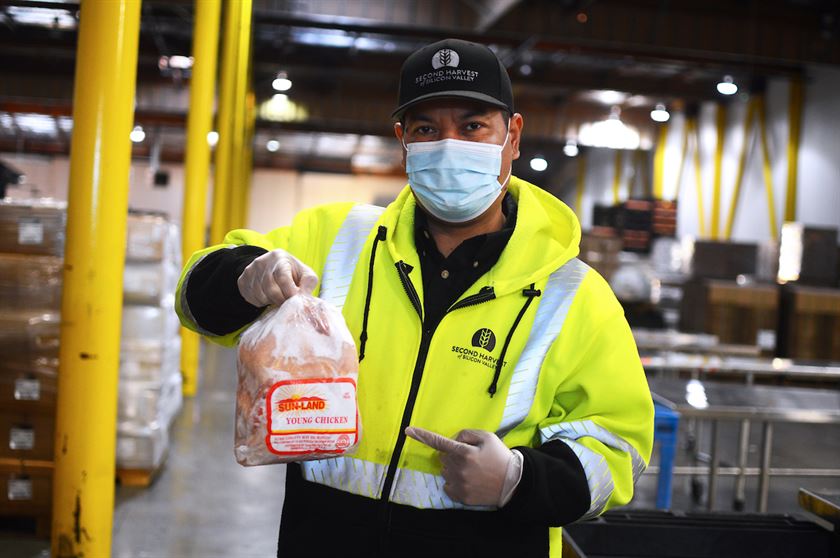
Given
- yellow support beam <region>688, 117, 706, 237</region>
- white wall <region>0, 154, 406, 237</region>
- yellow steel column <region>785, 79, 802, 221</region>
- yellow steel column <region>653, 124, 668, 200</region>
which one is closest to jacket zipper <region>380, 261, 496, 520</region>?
yellow steel column <region>785, 79, 802, 221</region>

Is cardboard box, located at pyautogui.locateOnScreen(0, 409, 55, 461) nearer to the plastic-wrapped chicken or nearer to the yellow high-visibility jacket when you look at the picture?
the yellow high-visibility jacket

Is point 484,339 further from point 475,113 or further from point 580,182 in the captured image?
point 580,182

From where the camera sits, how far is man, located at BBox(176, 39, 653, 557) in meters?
1.63

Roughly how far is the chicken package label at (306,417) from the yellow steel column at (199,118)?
20.8 ft

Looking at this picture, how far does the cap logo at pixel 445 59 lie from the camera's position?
1722 mm

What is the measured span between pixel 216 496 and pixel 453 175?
3938mm

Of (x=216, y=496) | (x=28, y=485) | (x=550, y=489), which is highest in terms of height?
(x=550, y=489)

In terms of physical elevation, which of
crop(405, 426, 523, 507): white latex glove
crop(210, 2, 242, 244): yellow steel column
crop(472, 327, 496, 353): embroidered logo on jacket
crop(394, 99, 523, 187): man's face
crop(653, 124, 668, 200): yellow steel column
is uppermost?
crop(653, 124, 668, 200): yellow steel column

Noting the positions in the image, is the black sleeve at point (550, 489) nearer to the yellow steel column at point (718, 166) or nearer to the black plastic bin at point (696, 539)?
the black plastic bin at point (696, 539)

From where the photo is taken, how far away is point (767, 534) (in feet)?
8.18

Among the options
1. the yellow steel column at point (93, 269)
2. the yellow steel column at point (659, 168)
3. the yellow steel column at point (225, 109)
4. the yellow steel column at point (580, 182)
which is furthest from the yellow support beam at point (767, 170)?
the yellow steel column at point (93, 269)

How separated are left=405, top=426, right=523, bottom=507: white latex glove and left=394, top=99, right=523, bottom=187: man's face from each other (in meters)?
0.70

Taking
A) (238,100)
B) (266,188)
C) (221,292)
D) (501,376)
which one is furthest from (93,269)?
(266,188)

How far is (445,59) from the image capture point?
68.1 inches
